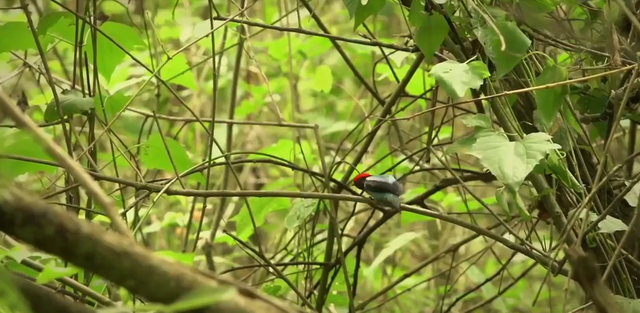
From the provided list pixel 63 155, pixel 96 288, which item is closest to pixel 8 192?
pixel 63 155

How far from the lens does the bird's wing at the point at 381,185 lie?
0.81m

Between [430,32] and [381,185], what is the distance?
0.64 feet

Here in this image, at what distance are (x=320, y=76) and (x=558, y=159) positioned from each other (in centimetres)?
104

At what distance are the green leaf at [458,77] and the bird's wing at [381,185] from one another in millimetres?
158

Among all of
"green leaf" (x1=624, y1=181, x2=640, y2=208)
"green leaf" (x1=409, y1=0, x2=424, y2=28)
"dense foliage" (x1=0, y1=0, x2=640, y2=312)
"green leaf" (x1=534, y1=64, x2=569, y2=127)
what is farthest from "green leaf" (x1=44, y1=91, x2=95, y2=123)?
"green leaf" (x1=624, y1=181, x2=640, y2=208)

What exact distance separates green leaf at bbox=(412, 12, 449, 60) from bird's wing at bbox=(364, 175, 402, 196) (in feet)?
0.51

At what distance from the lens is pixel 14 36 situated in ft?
3.26

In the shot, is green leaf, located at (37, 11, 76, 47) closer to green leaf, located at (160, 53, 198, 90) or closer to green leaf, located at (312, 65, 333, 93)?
green leaf, located at (160, 53, 198, 90)

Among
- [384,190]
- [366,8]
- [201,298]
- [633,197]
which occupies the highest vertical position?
[366,8]

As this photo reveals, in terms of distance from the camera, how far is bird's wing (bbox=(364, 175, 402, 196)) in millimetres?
814

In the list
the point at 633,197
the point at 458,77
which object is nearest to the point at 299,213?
the point at 458,77

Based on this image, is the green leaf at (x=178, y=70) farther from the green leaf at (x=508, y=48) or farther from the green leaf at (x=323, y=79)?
the green leaf at (x=508, y=48)

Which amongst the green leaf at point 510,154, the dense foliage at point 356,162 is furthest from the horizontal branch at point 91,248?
the green leaf at point 510,154

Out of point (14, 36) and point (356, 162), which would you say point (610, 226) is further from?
point (14, 36)
